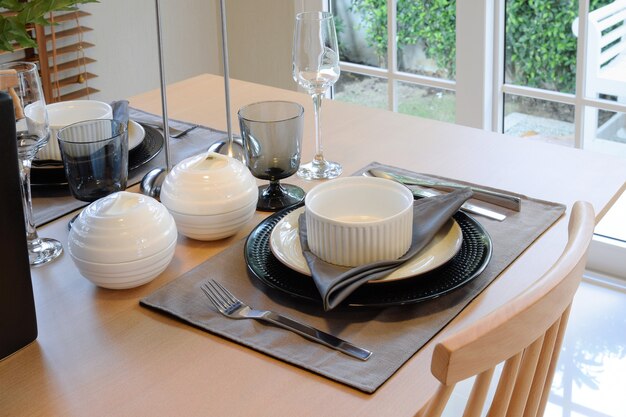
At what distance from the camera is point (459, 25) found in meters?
2.55

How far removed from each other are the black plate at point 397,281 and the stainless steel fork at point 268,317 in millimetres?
42

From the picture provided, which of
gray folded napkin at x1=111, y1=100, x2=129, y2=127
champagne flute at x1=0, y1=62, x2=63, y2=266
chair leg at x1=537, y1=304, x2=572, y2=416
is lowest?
chair leg at x1=537, y1=304, x2=572, y2=416

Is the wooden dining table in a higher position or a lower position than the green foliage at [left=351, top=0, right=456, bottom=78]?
lower

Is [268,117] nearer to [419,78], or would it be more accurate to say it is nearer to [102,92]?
[419,78]

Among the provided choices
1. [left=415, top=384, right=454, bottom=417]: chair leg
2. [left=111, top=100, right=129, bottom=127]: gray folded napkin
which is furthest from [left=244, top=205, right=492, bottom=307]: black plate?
[left=111, top=100, right=129, bottom=127]: gray folded napkin

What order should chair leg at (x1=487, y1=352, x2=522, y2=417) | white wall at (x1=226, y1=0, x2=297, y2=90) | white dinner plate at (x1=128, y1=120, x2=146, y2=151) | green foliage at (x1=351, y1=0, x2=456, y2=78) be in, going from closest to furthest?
chair leg at (x1=487, y1=352, x2=522, y2=417), white dinner plate at (x1=128, y1=120, x2=146, y2=151), green foliage at (x1=351, y1=0, x2=456, y2=78), white wall at (x1=226, y1=0, x2=297, y2=90)

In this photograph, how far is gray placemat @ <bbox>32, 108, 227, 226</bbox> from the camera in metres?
1.30

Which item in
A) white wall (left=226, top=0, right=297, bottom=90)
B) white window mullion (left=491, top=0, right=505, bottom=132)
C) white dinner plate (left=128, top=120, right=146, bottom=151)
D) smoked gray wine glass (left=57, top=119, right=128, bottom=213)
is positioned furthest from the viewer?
white wall (left=226, top=0, right=297, bottom=90)

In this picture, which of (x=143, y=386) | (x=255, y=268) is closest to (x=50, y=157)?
(x=255, y=268)

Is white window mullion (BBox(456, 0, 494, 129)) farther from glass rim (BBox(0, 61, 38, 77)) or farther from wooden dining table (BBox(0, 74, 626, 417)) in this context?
glass rim (BBox(0, 61, 38, 77))

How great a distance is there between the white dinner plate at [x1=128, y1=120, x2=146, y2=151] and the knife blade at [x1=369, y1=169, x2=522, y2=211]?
417 mm

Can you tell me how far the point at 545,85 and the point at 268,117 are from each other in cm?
142

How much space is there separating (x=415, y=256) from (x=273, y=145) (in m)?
0.31

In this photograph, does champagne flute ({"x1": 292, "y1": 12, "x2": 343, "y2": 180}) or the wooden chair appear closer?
the wooden chair
